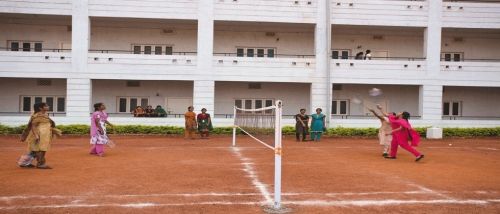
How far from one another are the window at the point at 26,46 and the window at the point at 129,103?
5.32 metres

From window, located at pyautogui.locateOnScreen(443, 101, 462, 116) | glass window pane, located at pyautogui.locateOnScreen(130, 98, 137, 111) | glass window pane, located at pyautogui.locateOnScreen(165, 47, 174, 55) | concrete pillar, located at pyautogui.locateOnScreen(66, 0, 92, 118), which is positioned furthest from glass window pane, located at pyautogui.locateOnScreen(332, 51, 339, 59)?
concrete pillar, located at pyautogui.locateOnScreen(66, 0, 92, 118)

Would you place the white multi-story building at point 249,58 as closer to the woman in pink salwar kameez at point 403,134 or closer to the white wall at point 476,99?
the white wall at point 476,99

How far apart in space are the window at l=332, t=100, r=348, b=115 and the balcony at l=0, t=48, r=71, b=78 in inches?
585

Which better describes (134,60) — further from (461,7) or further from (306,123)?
(461,7)

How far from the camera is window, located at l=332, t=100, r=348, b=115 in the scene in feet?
89.6

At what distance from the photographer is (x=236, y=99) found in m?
26.8

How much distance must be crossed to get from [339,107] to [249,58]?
662cm

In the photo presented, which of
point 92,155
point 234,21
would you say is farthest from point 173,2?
point 92,155

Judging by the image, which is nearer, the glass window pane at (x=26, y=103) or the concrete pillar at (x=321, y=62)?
the concrete pillar at (x=321, y=62)

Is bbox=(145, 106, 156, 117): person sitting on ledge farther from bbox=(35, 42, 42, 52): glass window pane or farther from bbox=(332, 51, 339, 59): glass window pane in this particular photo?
bbox=(332, 51, 339, 59): glass window pane

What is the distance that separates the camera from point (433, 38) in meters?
25.2

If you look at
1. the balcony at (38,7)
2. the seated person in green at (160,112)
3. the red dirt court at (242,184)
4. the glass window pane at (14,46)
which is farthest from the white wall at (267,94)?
the red dirt court at (242,184)

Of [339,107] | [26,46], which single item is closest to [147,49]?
[26,46]

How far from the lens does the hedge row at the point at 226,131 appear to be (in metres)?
22.6
